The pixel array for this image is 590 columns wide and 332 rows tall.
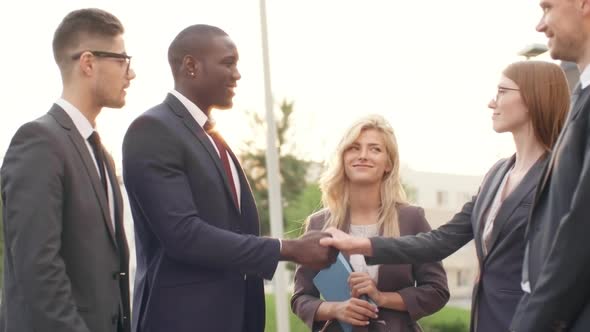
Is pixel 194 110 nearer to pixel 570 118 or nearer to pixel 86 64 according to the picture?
pixel 86 64

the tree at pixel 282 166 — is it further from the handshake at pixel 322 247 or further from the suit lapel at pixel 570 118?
the suit lapel at pixel 570 118

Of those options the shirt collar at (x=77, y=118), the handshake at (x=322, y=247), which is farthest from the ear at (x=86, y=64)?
the handshake at (x=322, y=247)

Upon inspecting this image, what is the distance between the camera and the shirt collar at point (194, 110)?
4.50m

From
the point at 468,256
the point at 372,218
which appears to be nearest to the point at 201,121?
the point at 372,218

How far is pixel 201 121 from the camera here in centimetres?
451

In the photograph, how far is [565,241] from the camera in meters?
3.16

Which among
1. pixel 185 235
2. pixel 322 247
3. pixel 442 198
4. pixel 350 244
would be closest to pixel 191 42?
pixel 185 235

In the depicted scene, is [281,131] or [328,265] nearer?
[328,265]

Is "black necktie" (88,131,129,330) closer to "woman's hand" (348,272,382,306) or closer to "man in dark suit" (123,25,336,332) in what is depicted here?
"man in dark suit" (123,25,336,332)

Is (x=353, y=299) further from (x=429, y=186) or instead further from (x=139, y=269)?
(x=429, y=186)

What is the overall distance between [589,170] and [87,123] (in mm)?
2098

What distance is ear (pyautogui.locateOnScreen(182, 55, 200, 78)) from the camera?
4.56m

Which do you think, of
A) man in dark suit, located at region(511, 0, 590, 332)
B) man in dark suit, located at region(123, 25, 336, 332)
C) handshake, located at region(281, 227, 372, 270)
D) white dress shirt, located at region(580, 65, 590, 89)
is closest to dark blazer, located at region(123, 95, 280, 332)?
man in dark suit, located at region(123, 25, 336, 332)

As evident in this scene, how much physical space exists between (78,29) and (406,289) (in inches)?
85.5
